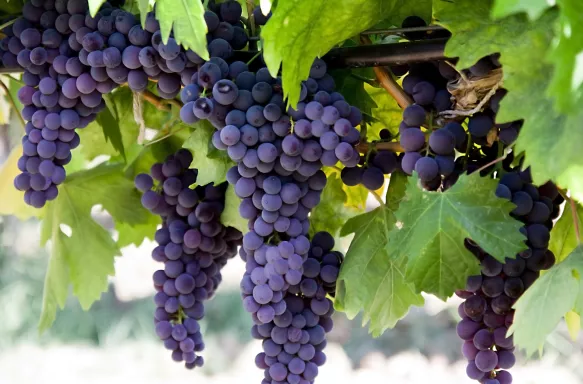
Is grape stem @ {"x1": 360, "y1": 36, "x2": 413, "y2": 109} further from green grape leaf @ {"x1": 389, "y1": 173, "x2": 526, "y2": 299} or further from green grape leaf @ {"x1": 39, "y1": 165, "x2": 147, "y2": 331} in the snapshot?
green grape leaf @ {"x1": 39, "y1": 165, "x2": 147, "y2": 331}

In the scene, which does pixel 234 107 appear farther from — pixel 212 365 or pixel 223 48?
pixel 212 365

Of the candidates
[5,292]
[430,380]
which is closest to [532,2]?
[430,380]

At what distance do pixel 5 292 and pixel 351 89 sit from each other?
326 centimetres

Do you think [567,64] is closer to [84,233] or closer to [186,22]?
[186,22]

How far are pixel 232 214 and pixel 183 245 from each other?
0.07 m

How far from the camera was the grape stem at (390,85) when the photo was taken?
2.14ft

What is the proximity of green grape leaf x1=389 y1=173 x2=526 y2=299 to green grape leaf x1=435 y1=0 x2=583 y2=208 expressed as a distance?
0.26 ft

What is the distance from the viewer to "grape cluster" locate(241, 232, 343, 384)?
646 millimetres

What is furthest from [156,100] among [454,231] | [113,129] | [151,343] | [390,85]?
[151,343]

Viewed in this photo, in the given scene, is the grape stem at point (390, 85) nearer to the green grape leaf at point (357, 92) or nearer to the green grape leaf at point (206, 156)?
the green grape leaf at point (357, 92)

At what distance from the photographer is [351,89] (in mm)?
726

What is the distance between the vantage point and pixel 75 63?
67cm

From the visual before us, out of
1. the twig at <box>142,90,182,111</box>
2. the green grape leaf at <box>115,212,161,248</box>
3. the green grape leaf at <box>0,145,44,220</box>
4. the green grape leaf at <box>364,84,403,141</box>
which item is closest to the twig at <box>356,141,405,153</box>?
the green grape leaf at <box>364,84,403,141</box>

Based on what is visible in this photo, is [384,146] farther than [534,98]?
Yes
